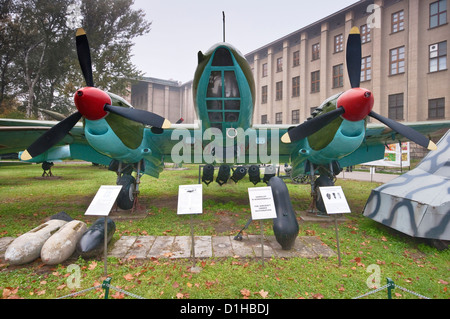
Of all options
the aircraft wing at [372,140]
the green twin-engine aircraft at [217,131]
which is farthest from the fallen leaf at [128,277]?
the aircraft wing at [372,140]

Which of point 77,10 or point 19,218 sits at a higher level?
point 77,10

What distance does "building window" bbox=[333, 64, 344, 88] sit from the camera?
28.3 metres

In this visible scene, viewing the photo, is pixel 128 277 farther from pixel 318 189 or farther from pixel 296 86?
pixel 296 86

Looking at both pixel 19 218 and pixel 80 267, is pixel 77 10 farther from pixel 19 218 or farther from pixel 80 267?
pixel 80 267

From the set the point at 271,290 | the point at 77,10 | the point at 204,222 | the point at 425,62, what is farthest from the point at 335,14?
the point at 271,290

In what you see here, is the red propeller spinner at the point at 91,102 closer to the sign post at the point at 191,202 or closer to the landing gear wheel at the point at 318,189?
the sign post at the point at 191,202

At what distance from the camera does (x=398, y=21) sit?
79.0ft

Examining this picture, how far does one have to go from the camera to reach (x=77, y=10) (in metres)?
24.7

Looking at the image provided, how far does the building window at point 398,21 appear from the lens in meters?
23.8

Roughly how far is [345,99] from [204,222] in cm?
498

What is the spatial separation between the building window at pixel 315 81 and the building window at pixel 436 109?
1190 centimetres

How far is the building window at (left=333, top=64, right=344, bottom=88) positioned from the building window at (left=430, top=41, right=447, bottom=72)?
8.11m

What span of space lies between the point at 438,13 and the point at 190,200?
29.9m

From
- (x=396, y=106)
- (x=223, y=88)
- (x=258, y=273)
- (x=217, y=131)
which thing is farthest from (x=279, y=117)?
(x=258, y=273)
